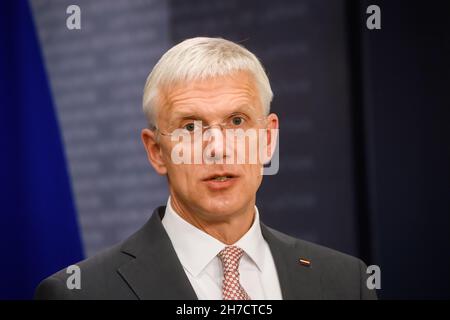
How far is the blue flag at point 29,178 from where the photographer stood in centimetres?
218

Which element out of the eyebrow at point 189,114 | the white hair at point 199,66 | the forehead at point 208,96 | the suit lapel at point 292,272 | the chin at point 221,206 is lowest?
the suit lapel at point 292,272

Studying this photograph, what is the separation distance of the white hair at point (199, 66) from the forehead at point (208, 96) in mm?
16

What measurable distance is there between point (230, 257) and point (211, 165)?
0.25 meters

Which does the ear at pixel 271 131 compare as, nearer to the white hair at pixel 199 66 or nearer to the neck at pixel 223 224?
the white hair at pixel 199 66

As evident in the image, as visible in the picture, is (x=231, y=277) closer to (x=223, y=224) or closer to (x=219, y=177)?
(x=223, y=224)

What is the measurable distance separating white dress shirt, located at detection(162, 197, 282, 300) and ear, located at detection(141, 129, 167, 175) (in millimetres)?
127

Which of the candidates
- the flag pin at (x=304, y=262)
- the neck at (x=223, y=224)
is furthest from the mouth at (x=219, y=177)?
the flag pin at (x=304, y=262)

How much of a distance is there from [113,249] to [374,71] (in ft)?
3.51

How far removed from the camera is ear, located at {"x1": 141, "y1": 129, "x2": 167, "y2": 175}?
5.37 ft

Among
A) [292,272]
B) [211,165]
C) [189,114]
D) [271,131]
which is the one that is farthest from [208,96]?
[292,272]

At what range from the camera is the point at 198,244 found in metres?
1.56

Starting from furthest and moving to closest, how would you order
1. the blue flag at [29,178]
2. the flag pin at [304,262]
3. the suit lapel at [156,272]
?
the blue flag at [29,178] < the flag pin at [304,262] < the suit lapel at [156,272]

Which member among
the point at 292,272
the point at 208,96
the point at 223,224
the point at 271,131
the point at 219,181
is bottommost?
the point at 292,272

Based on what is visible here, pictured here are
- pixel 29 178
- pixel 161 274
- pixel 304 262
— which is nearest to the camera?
pixel 161 274
